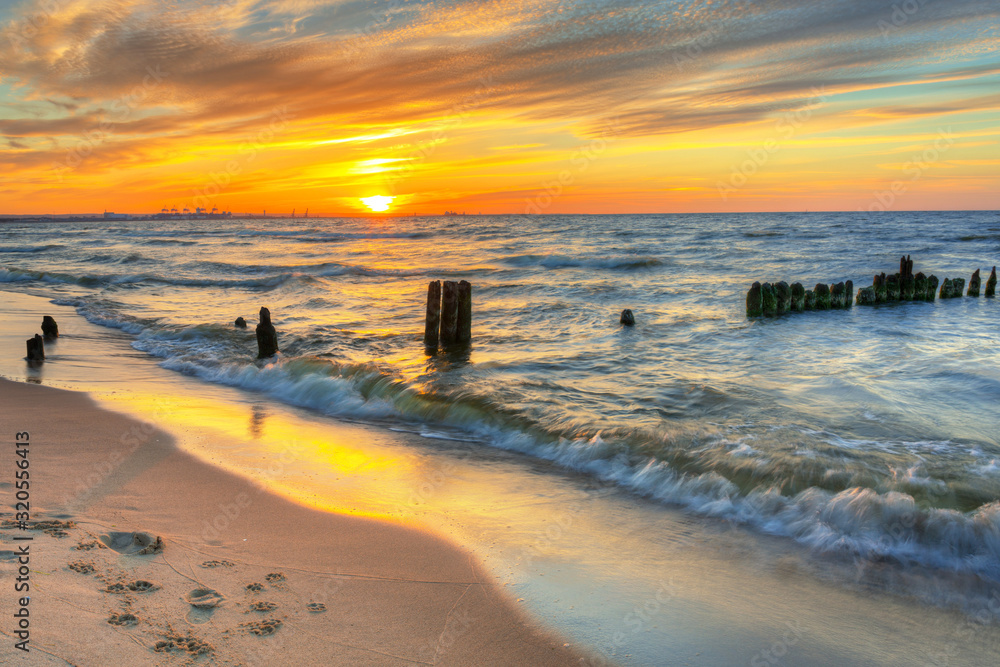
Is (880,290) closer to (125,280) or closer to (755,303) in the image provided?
(755,303)

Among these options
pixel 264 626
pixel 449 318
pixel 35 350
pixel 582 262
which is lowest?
pixel 264 626

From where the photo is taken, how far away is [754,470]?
6488 millimetres

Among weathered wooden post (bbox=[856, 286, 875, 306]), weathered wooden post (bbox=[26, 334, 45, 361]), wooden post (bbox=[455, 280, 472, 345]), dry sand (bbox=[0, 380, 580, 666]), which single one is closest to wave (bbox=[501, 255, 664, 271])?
weathered wooden post (bbox=[856, 286, 875, 306])

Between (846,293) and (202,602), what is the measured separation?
20109mm

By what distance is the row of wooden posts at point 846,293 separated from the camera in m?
17.0

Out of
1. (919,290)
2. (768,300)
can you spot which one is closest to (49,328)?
(768,300)

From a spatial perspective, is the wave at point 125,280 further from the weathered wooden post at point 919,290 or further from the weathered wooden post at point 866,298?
the weathered wooden post at point 919,290

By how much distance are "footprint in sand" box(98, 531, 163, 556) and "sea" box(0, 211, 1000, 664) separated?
153 centimetres

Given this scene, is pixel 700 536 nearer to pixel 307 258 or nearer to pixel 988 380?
pixel 988 380

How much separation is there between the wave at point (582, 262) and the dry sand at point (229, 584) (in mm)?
28428

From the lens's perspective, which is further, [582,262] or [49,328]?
[582,262]

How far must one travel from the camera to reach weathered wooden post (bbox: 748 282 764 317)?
16.8 metres

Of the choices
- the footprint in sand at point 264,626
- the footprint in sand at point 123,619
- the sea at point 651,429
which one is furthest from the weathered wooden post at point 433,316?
the footprint in sand at point 123,619

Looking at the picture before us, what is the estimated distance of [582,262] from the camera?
3528cm
